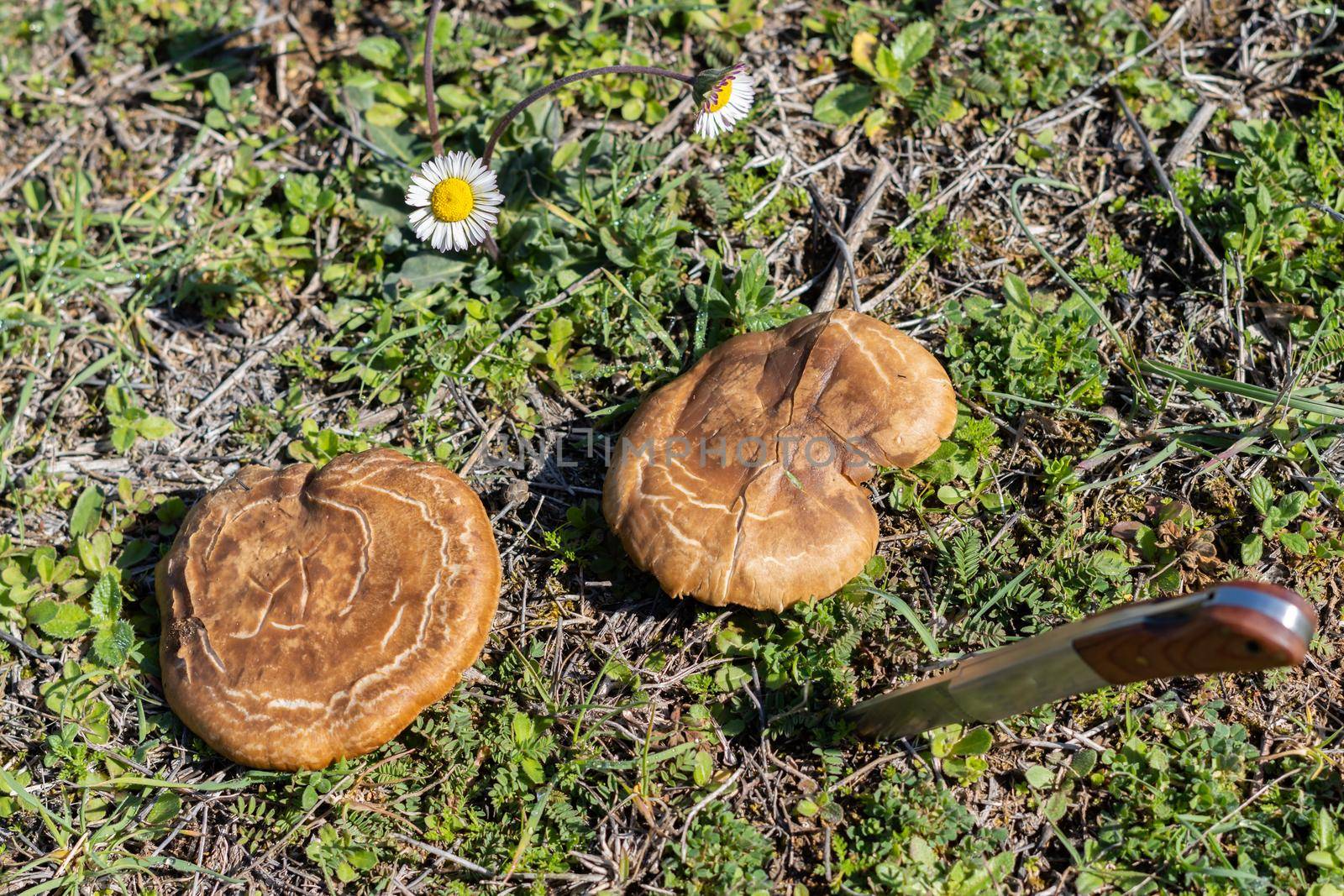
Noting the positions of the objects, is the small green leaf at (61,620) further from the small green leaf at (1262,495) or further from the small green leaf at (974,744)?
the small green leaf at (1262,495)

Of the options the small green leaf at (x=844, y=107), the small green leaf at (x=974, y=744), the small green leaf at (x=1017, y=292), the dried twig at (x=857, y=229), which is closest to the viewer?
the small green leaf at (x=974, y=744)

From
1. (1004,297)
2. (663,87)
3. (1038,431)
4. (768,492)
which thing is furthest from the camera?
(663,87)

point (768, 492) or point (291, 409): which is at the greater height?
point (768, 492)

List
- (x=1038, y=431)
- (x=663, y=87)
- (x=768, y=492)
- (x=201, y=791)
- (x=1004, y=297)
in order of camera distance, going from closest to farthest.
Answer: (x=768, y=492) < (x=201, y=791) < (x=1038, y=431) < (x=1004, y=297) < (x=663, y=87)

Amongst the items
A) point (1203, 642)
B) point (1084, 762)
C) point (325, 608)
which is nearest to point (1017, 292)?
point (1084, 762)

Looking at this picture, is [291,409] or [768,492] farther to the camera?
[291,409]

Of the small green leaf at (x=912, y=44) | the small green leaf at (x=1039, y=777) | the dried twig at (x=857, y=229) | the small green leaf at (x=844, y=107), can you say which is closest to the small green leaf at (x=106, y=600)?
the dried twig at (x=857, y=229)

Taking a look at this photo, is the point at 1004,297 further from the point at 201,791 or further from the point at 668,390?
the point at 201,791

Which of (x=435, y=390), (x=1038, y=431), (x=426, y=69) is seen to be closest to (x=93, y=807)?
(x=435, y=390)

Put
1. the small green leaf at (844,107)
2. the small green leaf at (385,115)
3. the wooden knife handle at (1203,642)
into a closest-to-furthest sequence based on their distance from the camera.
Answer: the wooden knife handle at (1203,642) < the small green leaf at (844,107) < the small green leaf at (385,115)
